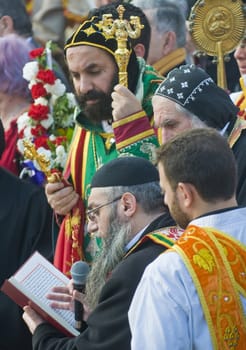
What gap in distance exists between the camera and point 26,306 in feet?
19.9

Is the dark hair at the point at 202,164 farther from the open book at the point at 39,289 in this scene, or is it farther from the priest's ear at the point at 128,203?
the open book at the point at 39,289

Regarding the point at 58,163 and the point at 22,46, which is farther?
the point at 22,46

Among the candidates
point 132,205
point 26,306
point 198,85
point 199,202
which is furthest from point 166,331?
point 198,85

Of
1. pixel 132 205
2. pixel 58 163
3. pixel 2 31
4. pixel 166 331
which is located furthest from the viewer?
pixel 2 31

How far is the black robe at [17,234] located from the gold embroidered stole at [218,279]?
8.76 feet

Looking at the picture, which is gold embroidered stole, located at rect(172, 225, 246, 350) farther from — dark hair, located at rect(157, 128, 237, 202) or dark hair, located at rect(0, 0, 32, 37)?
dark hair, located at rect(0, 0, 32, 37)

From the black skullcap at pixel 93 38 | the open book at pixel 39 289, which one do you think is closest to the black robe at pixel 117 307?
the open book at pixel 39 289

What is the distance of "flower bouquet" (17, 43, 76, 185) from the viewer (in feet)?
26.2

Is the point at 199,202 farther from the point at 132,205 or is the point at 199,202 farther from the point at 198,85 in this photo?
the point at 198,85

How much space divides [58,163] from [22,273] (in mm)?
1680

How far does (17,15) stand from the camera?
9797 millimetres

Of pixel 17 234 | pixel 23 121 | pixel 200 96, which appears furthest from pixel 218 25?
pixel 17 234

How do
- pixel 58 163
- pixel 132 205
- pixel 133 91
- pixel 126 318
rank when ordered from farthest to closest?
pixel 58 163
pixel 133 91
pixel 132 205
pixel 126 318

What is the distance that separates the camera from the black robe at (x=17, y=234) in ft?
23.9
